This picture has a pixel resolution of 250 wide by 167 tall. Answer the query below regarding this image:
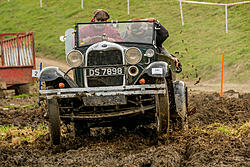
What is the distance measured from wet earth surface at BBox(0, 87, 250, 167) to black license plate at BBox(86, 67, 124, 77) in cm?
105

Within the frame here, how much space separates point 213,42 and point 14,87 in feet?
37.0

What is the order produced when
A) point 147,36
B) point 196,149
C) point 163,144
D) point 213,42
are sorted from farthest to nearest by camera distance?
point 213,42 → point 147,36 → point 163,144 → point 196,149

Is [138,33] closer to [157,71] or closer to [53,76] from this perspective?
[157,71]

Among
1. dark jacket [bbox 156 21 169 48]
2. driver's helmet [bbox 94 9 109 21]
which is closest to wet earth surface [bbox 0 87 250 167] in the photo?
dark jacket [bbox 156 21 169 48]

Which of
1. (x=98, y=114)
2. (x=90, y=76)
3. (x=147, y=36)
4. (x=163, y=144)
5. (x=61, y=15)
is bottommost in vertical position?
(x=163, y=144)

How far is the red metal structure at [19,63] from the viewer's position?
1664 cm

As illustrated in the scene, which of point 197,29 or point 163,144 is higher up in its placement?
point 197,29

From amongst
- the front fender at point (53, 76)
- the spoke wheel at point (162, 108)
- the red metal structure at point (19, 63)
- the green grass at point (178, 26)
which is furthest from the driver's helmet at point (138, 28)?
the red metal structure at point (19, 63)

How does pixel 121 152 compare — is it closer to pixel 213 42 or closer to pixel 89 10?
pixel 213 42

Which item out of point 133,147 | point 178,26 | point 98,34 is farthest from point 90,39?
point 178,26

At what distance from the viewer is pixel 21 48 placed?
17.0m

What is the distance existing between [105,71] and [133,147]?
4.30ft

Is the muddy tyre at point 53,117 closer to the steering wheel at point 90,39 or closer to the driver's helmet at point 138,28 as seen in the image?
the steering wheel at point 90,39

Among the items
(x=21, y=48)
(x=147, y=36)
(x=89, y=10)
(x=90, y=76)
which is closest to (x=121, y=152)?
(x=90, y=76)
